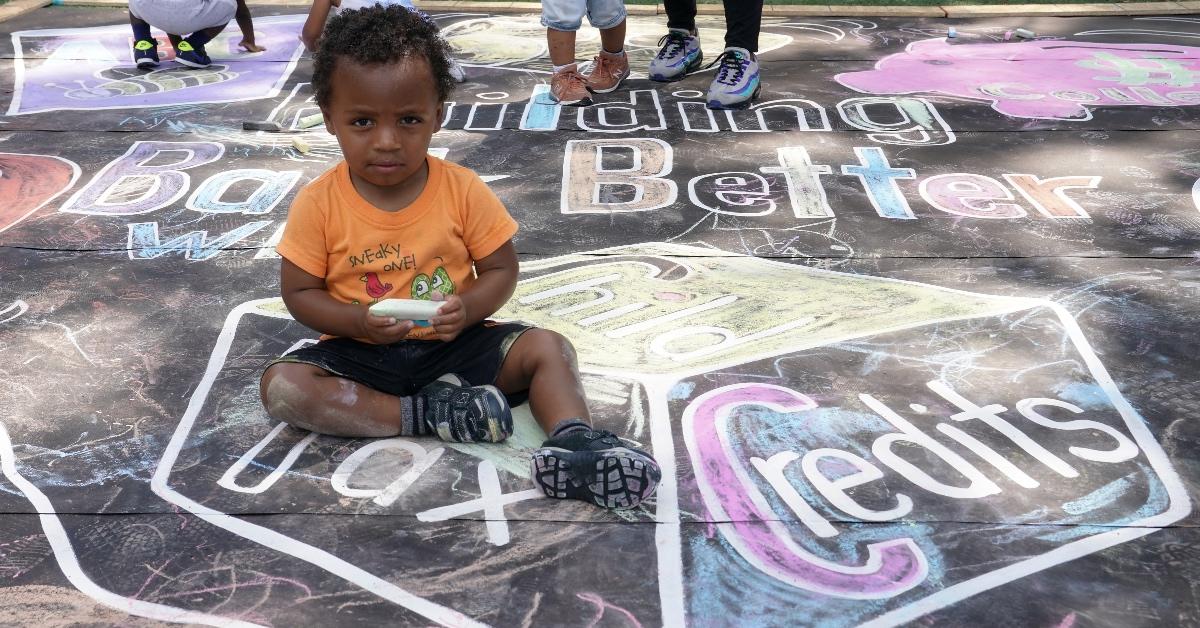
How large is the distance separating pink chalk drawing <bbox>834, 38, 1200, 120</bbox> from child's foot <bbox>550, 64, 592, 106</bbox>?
43.8 inches

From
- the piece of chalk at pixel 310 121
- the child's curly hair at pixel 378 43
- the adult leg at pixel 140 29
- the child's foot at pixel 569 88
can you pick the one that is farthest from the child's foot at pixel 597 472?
the adult leg at pixel 140 29

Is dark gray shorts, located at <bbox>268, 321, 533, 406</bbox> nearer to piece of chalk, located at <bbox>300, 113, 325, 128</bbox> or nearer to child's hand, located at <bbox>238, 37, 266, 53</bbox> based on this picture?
piece of chalk, located at <bbox>300, 113, 325, 128</bbox>

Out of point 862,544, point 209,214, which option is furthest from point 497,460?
point 209,214

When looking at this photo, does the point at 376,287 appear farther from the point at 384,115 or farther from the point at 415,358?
the point at 384,115

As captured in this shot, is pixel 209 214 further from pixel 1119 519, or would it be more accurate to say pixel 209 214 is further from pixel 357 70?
pixel 1119 519

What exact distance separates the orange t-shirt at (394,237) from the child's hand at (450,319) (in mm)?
85

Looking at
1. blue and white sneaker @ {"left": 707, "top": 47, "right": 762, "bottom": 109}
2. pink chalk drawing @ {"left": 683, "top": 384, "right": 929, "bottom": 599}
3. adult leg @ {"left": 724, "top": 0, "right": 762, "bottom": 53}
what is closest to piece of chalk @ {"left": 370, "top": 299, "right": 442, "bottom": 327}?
pink chalk drawing @ {"left": 683, "top": 384, "right": 929, "bottom": 599}

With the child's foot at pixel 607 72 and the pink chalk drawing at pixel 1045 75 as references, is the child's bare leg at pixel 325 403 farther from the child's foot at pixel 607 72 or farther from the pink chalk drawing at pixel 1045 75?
the pink chalk drawing at pixel 1045 75

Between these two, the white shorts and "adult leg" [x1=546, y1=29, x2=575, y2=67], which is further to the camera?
the white shorts

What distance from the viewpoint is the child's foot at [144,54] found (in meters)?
4.86

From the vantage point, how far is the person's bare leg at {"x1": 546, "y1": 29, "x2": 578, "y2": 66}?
14.6ft

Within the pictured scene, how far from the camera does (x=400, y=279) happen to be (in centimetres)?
215

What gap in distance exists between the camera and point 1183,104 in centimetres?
427

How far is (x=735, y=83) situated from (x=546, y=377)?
2.49 meters
